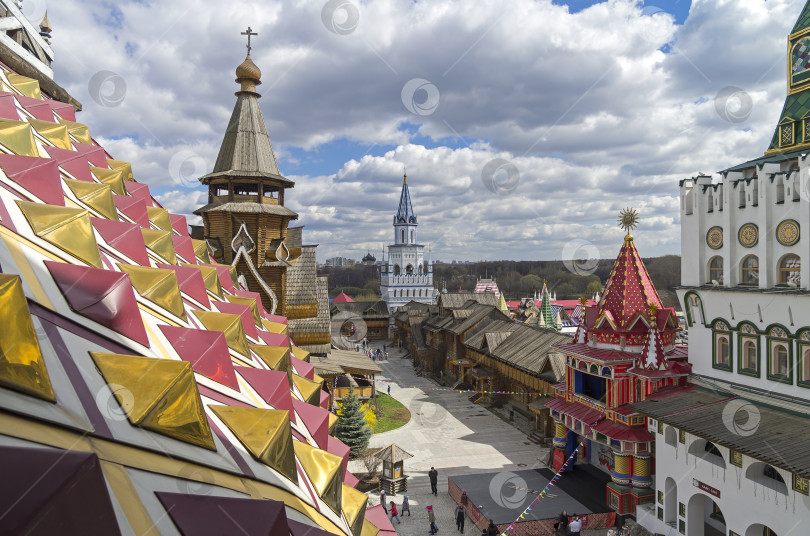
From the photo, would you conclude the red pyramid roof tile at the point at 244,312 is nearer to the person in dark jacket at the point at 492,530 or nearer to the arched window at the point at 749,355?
the person in dark jacket at the point at 492,530

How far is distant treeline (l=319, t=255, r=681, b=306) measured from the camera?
8862 cm

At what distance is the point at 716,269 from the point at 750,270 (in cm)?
129

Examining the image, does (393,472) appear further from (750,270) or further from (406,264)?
(406,264)

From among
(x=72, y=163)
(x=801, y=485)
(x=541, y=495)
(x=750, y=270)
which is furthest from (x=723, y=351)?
(x=72, y=163)

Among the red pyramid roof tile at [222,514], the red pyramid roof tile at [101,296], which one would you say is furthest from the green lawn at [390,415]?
the red pyramid roof tile at [222,514]

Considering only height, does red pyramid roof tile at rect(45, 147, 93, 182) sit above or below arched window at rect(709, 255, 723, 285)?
above

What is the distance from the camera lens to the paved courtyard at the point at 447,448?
19016mm

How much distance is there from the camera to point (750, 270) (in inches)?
613

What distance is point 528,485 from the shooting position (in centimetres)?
1942

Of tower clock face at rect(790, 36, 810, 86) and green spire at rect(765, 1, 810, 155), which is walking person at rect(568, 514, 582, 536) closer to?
green spire at rect(765, 1, 810, 155)

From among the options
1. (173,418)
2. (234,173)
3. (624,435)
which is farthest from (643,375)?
(234,173)

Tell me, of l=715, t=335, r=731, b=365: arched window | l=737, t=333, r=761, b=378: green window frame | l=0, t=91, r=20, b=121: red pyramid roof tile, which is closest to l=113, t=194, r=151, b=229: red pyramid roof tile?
l=0, t=91, r=20, b=121: red pyramid roof tile

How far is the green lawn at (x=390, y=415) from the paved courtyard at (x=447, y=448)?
1.86 ft

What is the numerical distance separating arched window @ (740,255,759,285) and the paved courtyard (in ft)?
32.2
